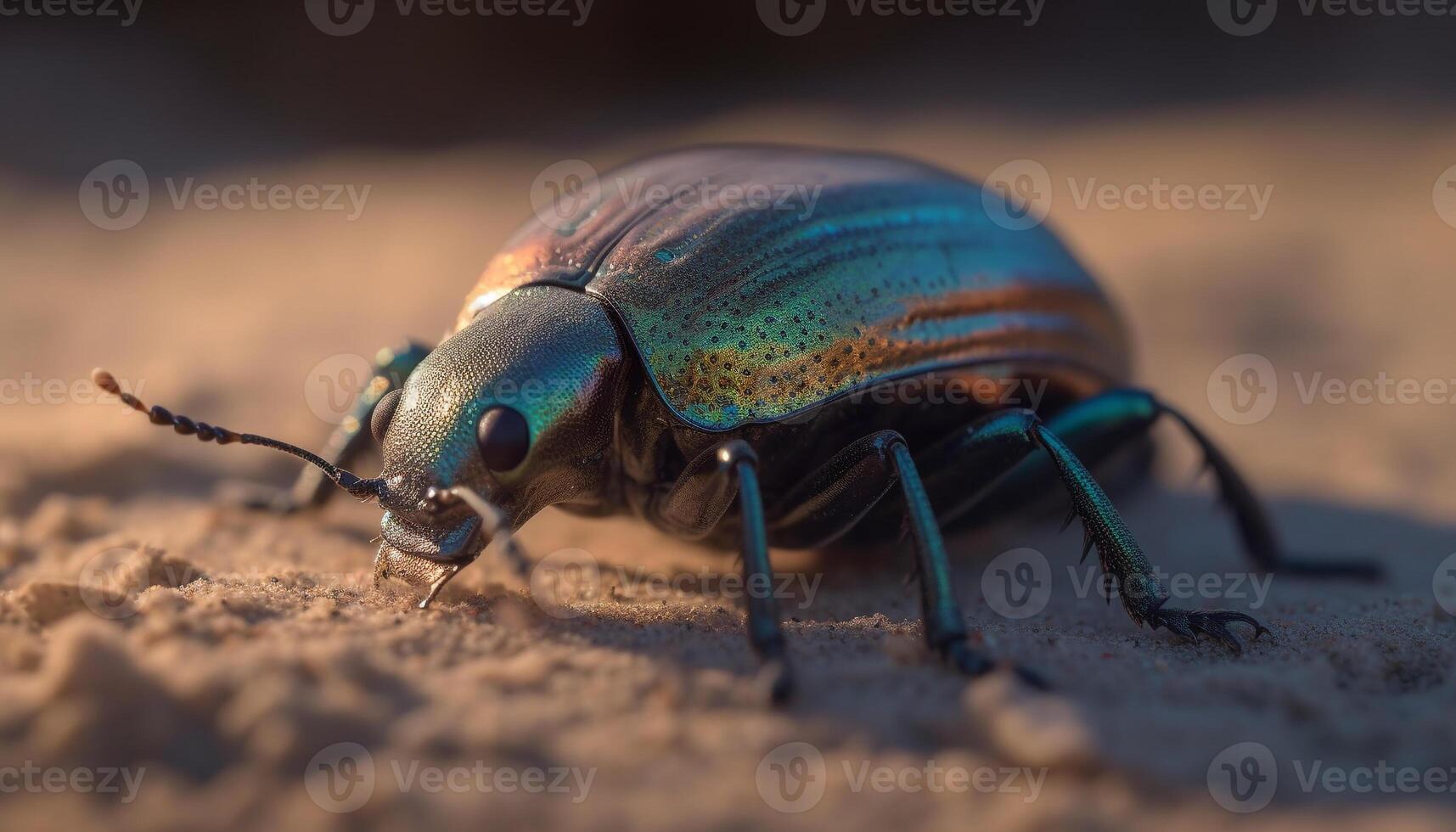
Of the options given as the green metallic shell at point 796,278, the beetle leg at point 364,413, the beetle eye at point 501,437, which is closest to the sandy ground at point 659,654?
the beetle leg at point 364,413

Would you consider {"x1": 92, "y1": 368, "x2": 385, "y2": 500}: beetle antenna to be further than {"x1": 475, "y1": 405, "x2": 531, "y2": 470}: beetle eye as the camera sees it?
No

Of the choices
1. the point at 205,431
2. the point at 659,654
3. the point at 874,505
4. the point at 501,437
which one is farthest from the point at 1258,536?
the point at 205,431

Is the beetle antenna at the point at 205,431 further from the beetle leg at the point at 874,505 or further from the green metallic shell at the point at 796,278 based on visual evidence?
the beetle leg at the point at 874,505

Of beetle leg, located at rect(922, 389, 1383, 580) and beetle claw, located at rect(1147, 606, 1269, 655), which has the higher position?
beetle leg, located at rect(922, 389, 1383, 580)

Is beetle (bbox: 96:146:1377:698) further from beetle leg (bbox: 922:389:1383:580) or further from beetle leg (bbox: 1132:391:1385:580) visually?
beetle leg (bbox: 1132:391:1385:580)

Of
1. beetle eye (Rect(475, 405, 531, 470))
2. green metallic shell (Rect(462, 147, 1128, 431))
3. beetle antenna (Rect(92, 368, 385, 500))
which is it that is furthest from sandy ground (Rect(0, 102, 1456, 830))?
green metallic shell (Rect(462, 147, 1128, 431))

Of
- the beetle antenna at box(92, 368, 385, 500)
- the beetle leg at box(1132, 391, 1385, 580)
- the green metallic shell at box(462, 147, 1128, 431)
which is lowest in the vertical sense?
the beetle leg at box(1132, 391, 1385, 580)

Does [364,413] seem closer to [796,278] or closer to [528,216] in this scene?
[796,278]
